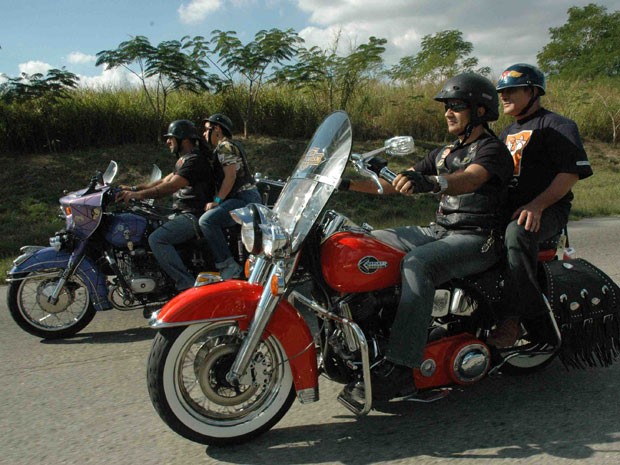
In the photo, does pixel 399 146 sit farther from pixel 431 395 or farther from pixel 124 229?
pixel 124 229

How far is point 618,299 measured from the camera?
3688 mm

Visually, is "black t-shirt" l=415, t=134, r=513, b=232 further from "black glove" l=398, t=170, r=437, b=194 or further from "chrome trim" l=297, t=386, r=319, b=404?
"chrome trim" l=297, t=386, r=319, b=404

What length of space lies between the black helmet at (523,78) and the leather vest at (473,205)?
837mm

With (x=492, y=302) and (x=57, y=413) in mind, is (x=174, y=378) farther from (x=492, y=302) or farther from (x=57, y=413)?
(x=492, y=302)

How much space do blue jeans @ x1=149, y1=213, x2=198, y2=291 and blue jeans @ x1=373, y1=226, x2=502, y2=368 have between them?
2.63 meters

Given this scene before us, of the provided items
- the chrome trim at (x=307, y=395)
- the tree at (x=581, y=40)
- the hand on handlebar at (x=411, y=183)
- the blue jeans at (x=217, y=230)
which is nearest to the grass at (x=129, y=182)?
the blue jeans at (x=217, y=230)

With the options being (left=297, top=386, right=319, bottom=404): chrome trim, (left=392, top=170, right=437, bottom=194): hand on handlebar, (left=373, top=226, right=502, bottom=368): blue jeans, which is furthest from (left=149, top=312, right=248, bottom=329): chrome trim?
(left=392, top=170, right=437, bottom=194): hand on handlebar

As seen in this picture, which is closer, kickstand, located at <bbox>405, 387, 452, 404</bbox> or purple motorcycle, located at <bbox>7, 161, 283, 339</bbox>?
kickstand, located at <bbox>405, 387, 452, 404</bbox>

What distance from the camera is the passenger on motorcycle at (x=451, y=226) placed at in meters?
3.14

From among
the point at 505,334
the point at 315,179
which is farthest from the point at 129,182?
the point at 505,334

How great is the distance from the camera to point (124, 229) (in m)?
5.54

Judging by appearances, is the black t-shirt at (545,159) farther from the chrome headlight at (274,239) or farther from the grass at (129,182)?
the grass at (129,182)

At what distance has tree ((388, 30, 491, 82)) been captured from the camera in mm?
21484

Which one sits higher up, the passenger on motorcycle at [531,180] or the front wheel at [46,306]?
the passenger on motorcycle at [531,180]
